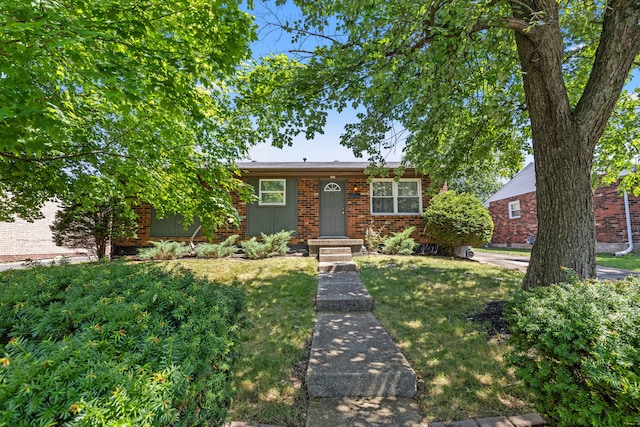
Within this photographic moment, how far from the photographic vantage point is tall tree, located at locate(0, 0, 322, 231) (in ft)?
8.18

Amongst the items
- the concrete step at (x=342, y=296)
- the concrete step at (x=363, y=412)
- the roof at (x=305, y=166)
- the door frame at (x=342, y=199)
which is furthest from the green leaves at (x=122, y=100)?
the door frame at (x=342, y=199)

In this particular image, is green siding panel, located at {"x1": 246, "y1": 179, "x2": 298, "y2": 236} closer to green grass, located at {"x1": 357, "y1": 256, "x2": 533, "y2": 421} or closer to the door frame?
the door frame

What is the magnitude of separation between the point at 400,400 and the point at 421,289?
305cm

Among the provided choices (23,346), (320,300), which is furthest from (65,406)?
(320,300)

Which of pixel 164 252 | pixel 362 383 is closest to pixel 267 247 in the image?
pixel 164 252

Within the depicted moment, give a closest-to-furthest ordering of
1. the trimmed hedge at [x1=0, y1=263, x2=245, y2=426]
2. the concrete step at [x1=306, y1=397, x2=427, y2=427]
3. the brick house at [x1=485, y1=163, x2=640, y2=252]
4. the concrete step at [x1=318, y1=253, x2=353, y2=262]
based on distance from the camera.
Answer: the trimmed hedge at [x1=0, y1=263, x2=245, y2=426] → the concrete step at [x1=306, y1=397, x2=427, y2=427] → the concrete step at [x1=318, y1=253, x2=353, y2=262] → the brick house at [x1=485, y1=163, x2=640, y2=252]

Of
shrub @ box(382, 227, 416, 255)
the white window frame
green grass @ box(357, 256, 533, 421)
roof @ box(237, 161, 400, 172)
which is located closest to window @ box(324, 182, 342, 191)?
roof @ box(237, 161, 400, 172)

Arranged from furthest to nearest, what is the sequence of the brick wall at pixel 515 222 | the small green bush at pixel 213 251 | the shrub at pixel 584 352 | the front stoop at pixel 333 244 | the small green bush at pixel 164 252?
the brick wall at pixel 515 222 < the front stoop at pixel 333 244 < the small green bush at pixel 213 251 < the small green bush at pixel 164 252 < the shrub at pixel 584 352

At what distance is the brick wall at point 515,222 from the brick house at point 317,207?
31.4ft

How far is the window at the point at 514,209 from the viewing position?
57.6 ft

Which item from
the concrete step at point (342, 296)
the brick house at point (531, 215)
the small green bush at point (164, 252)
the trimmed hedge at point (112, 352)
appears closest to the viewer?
the trimmed hedge at point (112, 352)

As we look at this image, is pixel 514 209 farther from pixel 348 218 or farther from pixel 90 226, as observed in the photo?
pixel 90 226

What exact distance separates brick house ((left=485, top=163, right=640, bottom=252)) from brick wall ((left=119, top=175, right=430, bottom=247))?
427 cm

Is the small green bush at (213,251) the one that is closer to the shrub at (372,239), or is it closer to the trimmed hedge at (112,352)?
the shrub at (372,239)
